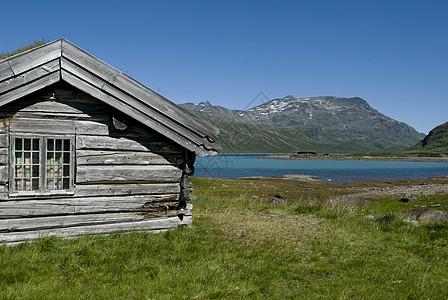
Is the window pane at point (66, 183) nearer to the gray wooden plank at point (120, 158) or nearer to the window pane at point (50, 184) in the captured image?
the window pane at point (50, 184)

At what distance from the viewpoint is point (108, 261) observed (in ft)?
23.6

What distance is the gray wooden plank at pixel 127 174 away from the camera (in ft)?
28.5

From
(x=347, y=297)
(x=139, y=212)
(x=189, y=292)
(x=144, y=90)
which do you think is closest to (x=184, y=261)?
(x=189, y=292)

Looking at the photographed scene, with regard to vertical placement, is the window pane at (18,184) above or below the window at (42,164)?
below

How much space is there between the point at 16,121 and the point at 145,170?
10.8ft

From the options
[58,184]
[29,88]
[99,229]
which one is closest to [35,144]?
[58,184]

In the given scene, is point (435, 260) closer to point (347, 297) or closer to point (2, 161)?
point (347, 297)

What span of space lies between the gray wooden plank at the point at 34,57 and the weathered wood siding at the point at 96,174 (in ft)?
2.27

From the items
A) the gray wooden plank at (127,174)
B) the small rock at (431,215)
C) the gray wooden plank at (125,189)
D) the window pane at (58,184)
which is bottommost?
the small rock at (431,215)

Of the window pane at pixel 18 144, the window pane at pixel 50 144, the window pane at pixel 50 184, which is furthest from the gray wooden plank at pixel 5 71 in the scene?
the window pane at pixel 50 184

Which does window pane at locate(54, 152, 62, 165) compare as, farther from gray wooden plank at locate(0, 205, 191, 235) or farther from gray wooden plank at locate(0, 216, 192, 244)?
gray wooden plank at locate(0, 216, 192, 244)

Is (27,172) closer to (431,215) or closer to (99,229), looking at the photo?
(99,229)

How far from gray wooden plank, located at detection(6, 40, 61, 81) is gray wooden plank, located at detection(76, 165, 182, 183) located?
264cm

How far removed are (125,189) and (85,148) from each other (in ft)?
4.86
